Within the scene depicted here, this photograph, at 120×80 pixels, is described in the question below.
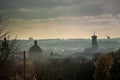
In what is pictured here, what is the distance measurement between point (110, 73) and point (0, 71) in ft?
118

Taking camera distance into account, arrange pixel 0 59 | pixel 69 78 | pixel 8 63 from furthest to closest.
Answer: pixel 69 78, pixel 8 63, pixel 0 59

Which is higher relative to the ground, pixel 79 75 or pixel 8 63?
pixel 8 63

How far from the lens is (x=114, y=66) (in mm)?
53688

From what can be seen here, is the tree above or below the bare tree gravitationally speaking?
below

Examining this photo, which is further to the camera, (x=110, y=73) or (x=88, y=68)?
(x=88, y=68)

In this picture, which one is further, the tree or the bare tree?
the tree

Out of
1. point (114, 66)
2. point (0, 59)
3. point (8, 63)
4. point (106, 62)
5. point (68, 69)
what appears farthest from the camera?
point (68, 69)

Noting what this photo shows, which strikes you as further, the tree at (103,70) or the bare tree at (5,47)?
the tree at (103,70)

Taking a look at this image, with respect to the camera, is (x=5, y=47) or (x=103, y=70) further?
(x=103, y=70)

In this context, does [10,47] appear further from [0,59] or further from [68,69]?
[68,69]

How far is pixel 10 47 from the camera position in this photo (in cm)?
1566

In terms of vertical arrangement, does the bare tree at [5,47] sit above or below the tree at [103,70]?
above

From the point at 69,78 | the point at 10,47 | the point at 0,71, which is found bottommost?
the point at 69,78

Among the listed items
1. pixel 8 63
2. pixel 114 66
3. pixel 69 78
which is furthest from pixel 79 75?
pixel 8 63
